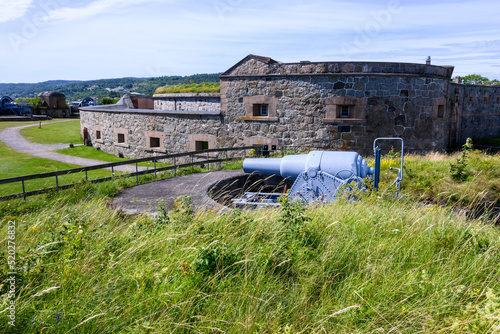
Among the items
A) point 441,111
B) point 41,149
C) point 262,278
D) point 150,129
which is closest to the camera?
point 262,278

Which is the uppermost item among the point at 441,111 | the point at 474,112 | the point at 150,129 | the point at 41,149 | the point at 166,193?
the point at 441,111

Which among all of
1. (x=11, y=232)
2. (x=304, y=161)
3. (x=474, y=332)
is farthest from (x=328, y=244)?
(x=304, y=161)

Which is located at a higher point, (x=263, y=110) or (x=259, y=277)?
(x=263, y=110)

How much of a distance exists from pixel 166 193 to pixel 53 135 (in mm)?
20635

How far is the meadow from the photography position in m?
2.47

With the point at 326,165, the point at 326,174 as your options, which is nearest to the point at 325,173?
the point at 326,174

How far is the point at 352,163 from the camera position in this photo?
23.2 ft

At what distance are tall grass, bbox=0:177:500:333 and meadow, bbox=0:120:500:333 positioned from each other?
0.01m

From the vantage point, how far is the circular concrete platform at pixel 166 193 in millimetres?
7090

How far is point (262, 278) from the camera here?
9.57ft

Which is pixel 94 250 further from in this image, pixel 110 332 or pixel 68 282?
pixel 110 332

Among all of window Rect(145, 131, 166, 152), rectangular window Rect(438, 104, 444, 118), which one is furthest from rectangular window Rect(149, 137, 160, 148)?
rectangular window Rect(438, 104, 444, 118)

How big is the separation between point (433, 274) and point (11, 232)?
3512mm

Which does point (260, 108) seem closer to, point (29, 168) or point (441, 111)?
point (441, 111)
